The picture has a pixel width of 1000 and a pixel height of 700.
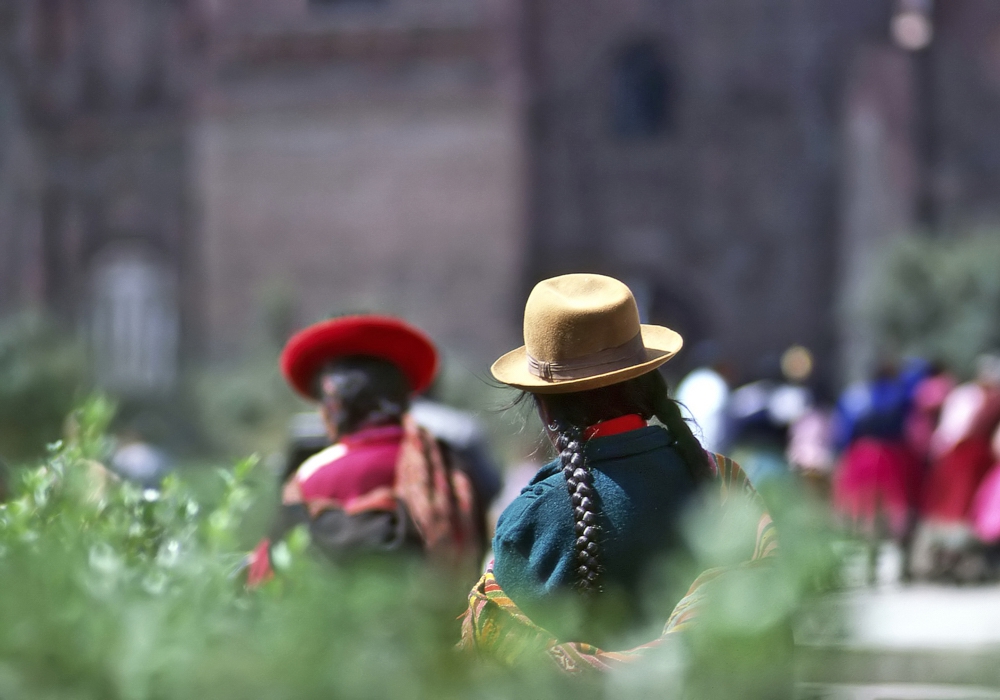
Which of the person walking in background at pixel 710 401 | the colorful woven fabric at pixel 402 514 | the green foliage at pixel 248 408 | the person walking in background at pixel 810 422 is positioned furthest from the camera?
the green foliage at pixel 248 408

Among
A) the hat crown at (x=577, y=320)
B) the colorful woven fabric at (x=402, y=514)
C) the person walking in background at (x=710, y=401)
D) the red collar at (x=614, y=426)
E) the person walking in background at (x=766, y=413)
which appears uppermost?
the hat crown at (x=577, y=320)

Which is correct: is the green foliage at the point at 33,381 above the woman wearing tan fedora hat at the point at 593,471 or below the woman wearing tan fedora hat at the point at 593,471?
below

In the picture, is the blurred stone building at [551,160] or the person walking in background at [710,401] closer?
the person walking in background at [710,401]

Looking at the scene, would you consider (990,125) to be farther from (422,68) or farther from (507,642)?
(507,642)

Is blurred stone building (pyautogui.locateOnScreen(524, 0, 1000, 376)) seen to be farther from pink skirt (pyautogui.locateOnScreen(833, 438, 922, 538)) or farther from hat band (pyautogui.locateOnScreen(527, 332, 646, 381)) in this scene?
hat band (pyautogui.locateOnScreen(527, 332, 646, 381))

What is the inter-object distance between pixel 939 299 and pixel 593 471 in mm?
18094

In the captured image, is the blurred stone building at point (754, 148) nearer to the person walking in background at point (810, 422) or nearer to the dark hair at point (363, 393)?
the person walking in background at point (810, 422)

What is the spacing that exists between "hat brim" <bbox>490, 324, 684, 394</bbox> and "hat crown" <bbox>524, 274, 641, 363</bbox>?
50 millimetres

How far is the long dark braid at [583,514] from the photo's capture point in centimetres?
250

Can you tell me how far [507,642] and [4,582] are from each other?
75 cm

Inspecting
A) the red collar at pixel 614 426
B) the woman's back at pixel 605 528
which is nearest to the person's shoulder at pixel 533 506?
the woman's back at pixel 605 528

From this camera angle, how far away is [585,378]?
2611mm

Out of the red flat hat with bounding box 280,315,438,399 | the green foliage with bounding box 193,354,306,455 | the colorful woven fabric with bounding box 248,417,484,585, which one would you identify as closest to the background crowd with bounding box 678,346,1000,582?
the red flat hat with bounding box 280,315,438,399

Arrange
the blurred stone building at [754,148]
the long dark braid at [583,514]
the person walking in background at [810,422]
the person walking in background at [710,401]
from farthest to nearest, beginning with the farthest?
the blurred stone building at [754,148]
the person walking in background at [810,422]
the person walking in background at [710,401]
the long dark braid at [583,514]
